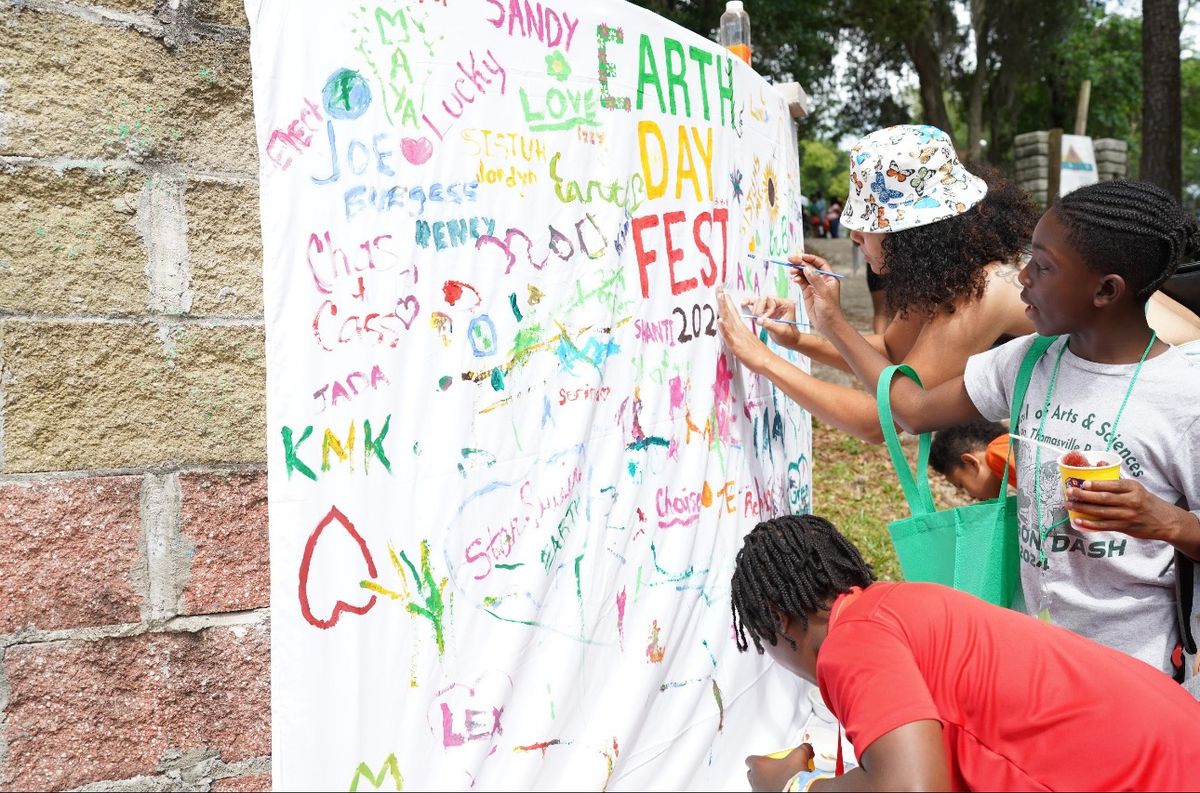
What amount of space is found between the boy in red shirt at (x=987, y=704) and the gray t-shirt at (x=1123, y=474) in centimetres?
32

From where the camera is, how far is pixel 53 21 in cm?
195

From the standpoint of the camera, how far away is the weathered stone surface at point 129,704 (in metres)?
1.96

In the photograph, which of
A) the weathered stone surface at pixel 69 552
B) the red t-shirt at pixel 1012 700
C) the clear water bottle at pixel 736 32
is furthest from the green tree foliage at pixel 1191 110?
the weathered stone surface at pixel 69 552

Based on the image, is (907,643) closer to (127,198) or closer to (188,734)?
(188,734)

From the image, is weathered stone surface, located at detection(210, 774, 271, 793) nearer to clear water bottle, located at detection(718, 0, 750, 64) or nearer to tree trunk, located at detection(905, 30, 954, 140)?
clear water bottle, located at detection(718, 0, 750, 64)

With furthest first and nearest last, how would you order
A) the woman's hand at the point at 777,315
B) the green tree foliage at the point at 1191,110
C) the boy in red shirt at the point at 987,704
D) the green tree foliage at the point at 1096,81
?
1. the green tree foliage at the point at 1191,110
2. the green tree foliage at the point at 1096,81
3. the woman's hand at the point at 777,315
4. the boy in red shirt at the point at 987,704

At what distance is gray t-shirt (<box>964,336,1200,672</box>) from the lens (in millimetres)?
2119

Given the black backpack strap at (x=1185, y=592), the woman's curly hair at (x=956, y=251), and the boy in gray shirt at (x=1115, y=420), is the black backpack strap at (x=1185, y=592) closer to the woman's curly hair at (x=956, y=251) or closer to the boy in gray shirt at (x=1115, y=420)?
the boy in gray shirt at (x=1115, y=420)

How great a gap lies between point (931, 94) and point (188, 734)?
64.0 ft

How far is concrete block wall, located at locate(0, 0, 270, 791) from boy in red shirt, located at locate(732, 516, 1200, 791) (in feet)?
3.76

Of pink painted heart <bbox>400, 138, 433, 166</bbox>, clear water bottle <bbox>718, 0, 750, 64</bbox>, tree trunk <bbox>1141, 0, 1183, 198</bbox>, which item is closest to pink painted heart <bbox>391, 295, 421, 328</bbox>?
pink painted heart <bbox>400, 138, 433, 166</bbox>

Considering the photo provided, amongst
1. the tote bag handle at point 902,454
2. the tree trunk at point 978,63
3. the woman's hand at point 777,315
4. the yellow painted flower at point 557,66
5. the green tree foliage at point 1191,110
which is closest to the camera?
the yellow painted flower at point 557,66

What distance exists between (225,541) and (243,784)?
0.48m

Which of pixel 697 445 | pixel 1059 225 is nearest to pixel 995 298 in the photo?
pixel 1059 225
